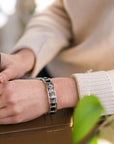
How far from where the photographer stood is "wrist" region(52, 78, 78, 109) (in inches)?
17.3

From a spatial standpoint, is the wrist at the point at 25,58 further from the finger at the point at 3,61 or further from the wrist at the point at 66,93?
the wrist at the point at 66,93

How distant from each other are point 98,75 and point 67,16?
40 cm

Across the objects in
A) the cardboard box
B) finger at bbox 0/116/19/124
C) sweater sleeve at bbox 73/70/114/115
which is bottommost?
the cardboard box

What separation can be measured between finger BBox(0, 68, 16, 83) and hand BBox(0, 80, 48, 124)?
22mm

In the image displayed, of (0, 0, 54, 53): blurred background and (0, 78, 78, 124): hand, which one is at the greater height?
(0, 0, 54, 53): blurred background

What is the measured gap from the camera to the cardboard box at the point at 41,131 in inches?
14.3

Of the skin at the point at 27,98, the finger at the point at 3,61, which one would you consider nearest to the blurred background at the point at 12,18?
Answer: the finger at the point at 3,61

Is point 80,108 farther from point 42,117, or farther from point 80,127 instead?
point 42,117

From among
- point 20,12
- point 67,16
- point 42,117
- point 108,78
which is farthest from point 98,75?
point 20,12

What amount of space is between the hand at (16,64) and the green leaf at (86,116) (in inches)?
11.2

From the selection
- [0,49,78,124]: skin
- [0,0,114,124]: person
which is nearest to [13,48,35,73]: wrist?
[0,0,114,124]: person

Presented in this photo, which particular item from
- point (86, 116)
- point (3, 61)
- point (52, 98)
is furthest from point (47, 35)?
point (86, 116)

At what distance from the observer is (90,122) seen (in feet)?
0.60

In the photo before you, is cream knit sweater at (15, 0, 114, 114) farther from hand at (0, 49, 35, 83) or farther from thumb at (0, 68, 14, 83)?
thumb at (0, 68, 14, 83)
